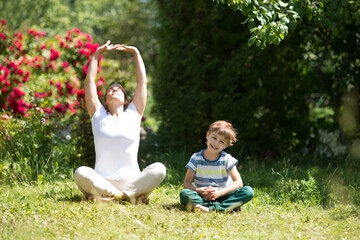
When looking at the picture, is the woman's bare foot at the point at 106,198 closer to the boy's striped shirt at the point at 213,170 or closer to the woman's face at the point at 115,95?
the boy's striped shirt at the point at 213,170

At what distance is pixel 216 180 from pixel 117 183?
891mm

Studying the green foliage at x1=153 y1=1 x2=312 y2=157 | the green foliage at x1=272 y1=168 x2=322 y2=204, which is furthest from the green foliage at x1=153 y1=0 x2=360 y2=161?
the green foliage at x1=272 y1=168 x2=322 y2=204

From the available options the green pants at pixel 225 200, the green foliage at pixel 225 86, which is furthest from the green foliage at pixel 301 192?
the green foliage at pixel 225 86

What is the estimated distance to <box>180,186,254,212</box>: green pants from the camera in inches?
161

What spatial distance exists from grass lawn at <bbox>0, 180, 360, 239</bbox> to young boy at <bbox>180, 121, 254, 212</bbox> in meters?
0.14

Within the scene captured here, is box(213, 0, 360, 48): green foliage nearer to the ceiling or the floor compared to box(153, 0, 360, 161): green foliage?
nearer to the ceiling

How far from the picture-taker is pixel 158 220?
12.2ft

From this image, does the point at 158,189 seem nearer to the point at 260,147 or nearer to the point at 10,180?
the point at 10,180

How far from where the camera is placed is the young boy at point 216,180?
408 centimetres

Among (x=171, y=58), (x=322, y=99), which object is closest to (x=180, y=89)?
(x=171, y=58)

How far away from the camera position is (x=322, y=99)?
6602mm

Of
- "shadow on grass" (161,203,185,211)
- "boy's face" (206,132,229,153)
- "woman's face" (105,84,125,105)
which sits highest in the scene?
"woman's face" (105,84,125,105)

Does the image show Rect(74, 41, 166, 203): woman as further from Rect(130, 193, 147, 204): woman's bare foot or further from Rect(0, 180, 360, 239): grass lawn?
Rect(0, 180, 360, 239): grass lawn

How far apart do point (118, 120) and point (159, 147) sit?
2.29m
